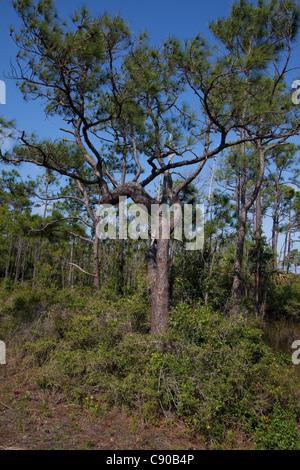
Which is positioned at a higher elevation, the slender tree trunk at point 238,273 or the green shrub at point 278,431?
the slender tree trunk at point 238,273

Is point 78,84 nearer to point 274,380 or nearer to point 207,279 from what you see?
point 207,279

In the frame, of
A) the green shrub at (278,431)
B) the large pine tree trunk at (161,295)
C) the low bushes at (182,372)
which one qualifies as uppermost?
the large pine tree trunk at (161,295)

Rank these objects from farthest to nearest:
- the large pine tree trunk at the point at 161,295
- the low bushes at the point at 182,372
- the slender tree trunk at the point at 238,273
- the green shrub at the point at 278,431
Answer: the slender tree trunk at the point at 238,273 → the large pine tree trunk at the point at 161,295 → the low bushes at the point at 182,372 → the green shrub at the point at 278,431

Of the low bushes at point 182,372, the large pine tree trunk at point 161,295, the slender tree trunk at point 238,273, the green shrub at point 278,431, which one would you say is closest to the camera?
the green shrub at point 278,431

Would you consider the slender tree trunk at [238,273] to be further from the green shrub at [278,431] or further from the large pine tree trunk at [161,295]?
the green shrub at [278,431]

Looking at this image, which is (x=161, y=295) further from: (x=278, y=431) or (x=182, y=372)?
(x=278, y=431)

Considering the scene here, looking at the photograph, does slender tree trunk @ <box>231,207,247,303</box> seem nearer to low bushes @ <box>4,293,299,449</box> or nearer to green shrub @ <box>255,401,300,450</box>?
low bushes @ <box>4,293,299,449</box>

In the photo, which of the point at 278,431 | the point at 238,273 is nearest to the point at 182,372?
the point at 278,431

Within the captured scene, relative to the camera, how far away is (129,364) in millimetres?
4695

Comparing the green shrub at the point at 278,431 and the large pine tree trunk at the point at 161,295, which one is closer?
the green shrub at the point at 278,431

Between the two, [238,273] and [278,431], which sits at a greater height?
[238,273]

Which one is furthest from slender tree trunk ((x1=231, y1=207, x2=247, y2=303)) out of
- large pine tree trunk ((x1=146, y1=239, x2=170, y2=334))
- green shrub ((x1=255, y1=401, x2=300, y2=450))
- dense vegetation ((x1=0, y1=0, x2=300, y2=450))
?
green shrub ((x1=255, y1=401, x2=300, y2=450))

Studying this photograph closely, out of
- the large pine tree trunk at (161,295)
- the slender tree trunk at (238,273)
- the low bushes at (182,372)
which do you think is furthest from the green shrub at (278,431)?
the slender tree trunk at (238,273)
